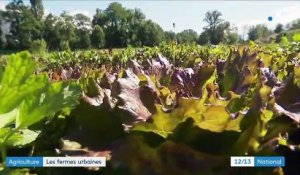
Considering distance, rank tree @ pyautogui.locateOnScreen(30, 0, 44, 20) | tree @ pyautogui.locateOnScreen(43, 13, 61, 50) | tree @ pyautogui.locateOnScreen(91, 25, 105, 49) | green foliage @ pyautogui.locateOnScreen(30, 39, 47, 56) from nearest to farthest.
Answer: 1. green foliage @ pyautogui.locateOnScreen(30, 39, 47, 56)
2. tree @ pyautogui.locateOnScreen(91, 25, 105, 49)
3. tree @ pyautogui.locateOnScreen(43, 13, 61, 50)
4. tree @ pyautogui.locateOnScreen(30, 0, 44, 20)

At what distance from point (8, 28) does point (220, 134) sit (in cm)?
9152

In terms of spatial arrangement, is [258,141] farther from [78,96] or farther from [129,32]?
[129,32]

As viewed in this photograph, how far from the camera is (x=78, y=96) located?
2.53 ft

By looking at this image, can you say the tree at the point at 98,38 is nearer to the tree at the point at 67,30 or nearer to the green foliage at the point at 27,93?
the tree at the point at 67,30

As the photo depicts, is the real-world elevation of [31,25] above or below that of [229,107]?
above

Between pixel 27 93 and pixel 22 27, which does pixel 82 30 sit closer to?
pixel 22 27

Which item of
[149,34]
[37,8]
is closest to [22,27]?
[37,8]

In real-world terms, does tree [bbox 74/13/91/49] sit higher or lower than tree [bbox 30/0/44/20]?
lower

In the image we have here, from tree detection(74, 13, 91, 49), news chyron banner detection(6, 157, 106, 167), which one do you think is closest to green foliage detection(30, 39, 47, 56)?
news chyron banner detection(6, 157, 106, 167)

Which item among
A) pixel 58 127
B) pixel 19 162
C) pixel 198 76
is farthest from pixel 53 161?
pixel 198 76

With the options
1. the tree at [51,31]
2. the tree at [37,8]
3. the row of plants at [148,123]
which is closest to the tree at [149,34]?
the tree at [51,31]

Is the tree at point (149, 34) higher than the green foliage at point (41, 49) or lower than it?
higher

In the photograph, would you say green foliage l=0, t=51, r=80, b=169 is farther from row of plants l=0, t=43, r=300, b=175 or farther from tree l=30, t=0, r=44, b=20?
tree l=30, t=0, r=44, b=20

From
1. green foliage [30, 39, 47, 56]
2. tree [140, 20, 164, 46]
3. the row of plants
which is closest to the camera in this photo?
the row of plants
